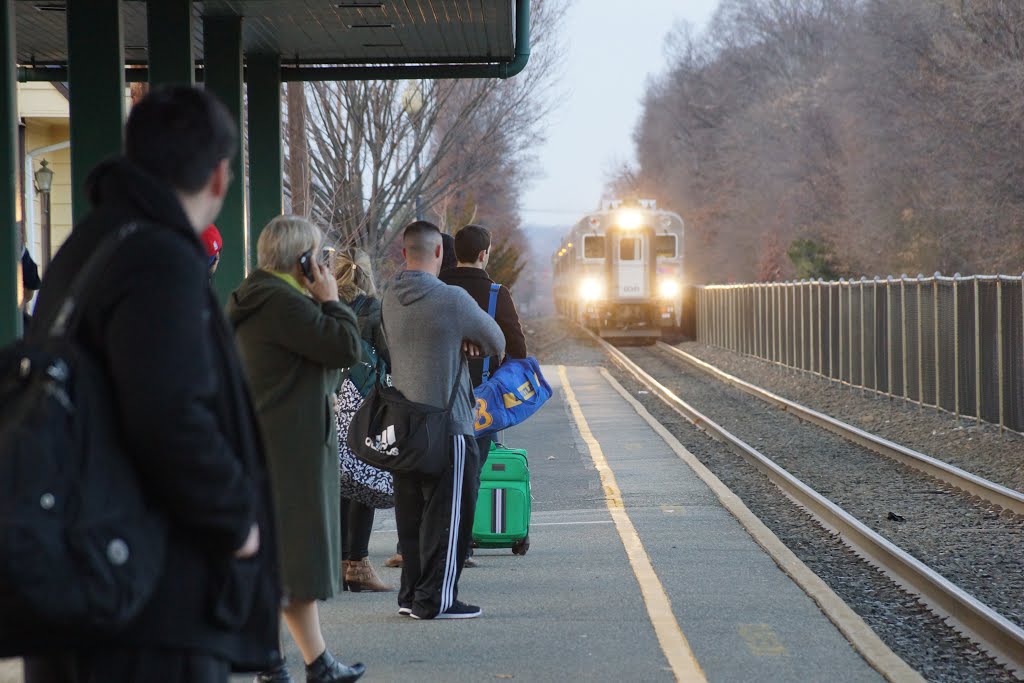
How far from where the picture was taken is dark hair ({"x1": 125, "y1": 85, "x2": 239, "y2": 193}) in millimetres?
2783

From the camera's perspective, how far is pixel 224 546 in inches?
105

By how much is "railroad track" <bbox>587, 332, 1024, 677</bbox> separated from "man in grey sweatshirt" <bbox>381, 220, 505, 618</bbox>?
101 inches

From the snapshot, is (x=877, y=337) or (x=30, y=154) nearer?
(x=30, y=154)

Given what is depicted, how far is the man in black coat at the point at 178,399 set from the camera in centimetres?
255

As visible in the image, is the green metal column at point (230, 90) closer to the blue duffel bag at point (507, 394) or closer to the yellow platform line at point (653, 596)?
the yellow platform line at point (653, 596)

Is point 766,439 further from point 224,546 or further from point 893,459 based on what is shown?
point 224,546

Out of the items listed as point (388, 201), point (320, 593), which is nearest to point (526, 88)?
point (388, 201)

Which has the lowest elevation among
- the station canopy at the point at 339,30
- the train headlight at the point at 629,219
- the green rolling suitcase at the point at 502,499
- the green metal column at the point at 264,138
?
the green rolling suitcase at the point at 502,499

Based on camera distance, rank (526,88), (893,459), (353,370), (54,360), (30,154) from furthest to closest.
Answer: (526,88), (30,154), (893,459), (353,370), (54,360)

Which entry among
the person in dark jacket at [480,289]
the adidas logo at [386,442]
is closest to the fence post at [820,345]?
the person in dark jacket at [480,289]

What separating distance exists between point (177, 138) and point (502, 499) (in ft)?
16.8

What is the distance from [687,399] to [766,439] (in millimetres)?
6102

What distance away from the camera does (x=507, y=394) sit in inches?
273

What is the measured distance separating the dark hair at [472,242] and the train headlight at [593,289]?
101 feet
